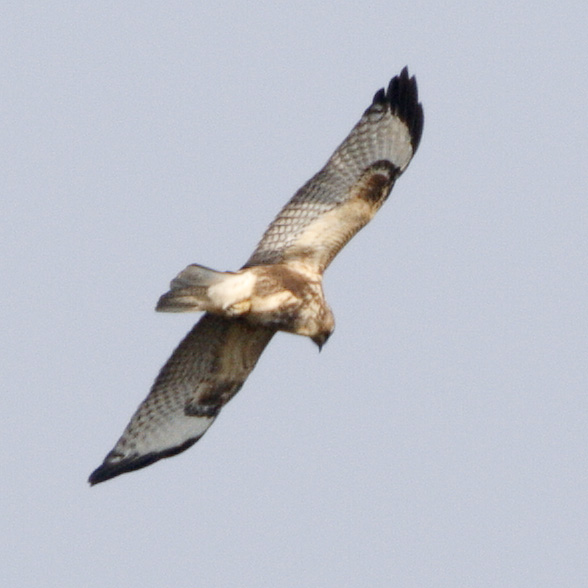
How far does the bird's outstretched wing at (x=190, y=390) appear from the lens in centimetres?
909

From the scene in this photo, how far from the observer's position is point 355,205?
30.8 feet

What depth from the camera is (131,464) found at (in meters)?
9.06

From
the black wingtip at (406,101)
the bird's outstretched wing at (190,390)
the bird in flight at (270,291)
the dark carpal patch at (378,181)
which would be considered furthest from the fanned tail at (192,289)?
the black wingtip at (406,101)

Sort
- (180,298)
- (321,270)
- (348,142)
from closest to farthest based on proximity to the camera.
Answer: (180,298) → (321,270) → (348,142)

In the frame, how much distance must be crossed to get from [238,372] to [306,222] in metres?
1.03

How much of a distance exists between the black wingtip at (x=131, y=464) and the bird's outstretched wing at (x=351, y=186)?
119 centimetres

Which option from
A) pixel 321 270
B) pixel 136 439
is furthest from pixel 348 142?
pixel 136 439

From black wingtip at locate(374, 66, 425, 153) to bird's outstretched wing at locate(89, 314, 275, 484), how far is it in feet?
5.67

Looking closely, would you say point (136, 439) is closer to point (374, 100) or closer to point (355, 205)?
point (355, 205)

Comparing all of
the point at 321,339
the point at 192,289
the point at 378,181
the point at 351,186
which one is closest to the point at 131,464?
the point at 192,289

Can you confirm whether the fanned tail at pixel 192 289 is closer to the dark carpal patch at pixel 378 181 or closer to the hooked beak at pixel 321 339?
the hooked beak at pixel 321 339

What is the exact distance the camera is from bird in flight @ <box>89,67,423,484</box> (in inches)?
340

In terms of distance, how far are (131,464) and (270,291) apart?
1.40 metres

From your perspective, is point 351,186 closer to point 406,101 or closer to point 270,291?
point 406,101
